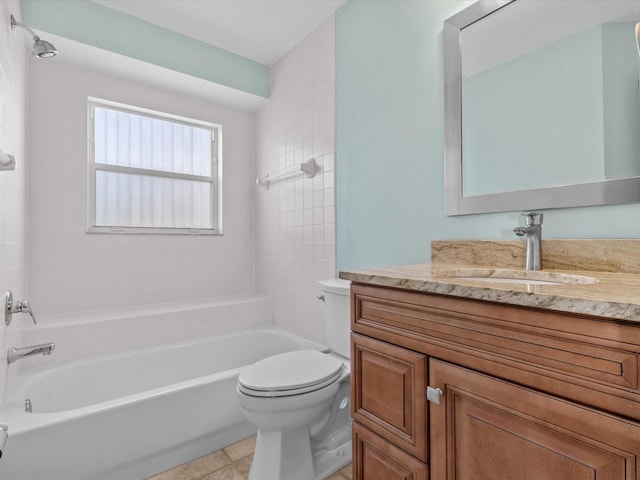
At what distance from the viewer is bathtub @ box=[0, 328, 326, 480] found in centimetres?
125

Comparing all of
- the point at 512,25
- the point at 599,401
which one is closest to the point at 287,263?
the point at 512,25

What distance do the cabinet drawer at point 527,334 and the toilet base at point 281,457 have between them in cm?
82

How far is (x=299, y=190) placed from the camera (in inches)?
92.0

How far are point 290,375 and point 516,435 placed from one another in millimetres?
921

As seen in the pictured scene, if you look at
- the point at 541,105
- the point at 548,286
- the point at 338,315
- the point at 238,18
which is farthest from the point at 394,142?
the point at 238,18

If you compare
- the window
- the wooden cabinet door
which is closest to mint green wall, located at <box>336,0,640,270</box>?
the wooden cabinet door

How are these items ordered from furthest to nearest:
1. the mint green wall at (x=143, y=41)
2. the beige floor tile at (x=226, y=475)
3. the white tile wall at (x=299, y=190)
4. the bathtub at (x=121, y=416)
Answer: the white tile wall at (x=299, y=190) < the mint green wall at (x=143, y=41) < the beige floor tile at (x=226, y=475) < the bathtub at (x=121, y=416)

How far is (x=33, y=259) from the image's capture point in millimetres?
2014

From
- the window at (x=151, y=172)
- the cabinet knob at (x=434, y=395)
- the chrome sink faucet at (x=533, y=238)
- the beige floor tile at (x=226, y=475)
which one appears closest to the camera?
the cabinet knob at (x=434, y=395)

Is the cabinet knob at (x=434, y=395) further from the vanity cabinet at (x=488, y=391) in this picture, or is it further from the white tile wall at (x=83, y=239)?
the white tile wall at (x=83, y=239)

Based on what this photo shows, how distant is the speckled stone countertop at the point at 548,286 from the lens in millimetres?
534

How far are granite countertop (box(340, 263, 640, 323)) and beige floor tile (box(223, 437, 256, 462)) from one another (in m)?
1.19

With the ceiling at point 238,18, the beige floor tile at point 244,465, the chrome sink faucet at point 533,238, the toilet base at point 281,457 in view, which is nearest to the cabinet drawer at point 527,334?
the chrome sink faucet at point 533,238

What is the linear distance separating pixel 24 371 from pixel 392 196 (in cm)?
209
